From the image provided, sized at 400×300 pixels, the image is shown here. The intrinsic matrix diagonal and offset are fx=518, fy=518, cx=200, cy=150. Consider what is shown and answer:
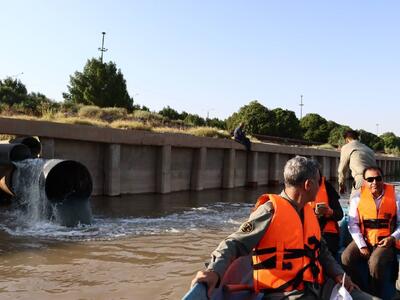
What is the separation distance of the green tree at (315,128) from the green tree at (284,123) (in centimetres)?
914

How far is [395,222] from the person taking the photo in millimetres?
5098

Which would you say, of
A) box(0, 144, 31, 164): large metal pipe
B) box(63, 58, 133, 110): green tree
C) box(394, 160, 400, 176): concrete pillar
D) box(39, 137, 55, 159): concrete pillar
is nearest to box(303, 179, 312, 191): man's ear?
box(0, 144, 31, 164): large metal pipe

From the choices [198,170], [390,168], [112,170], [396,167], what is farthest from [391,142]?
[112,170]

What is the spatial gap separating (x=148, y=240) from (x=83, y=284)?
3164 millimetres

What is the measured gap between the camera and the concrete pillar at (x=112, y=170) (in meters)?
16.3

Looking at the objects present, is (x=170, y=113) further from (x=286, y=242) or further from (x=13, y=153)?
(x=286, y=242)

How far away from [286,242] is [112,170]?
13.6 metres

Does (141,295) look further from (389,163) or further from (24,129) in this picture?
(389,163)

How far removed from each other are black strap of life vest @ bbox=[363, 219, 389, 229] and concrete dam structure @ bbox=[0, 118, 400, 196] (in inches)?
413

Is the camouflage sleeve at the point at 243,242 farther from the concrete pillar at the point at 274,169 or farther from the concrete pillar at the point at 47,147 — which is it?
the concrete pillar at the point at 274,169

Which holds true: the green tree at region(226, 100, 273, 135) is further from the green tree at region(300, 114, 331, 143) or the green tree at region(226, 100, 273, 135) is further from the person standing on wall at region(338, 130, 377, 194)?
the person standing on wall at region(338, 130, 377, 194)

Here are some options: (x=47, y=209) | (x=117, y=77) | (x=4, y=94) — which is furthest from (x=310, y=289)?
(x=117, y=77)

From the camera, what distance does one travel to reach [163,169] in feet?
60.4

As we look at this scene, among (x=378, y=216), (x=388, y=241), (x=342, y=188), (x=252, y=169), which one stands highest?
(x=342, y=188)
